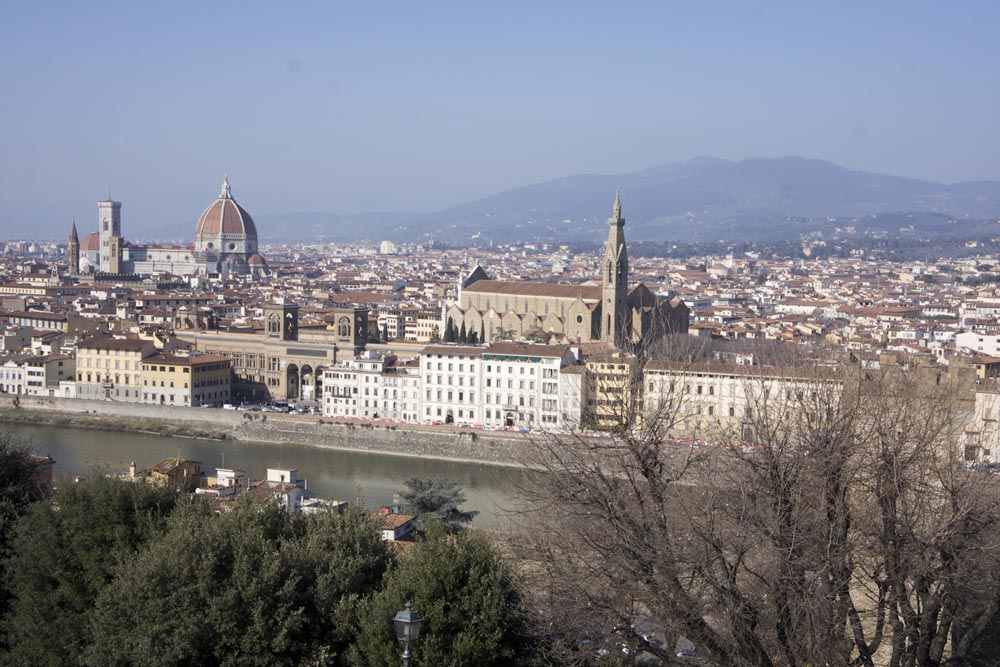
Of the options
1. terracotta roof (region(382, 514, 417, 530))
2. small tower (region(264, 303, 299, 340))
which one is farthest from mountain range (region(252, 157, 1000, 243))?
terracotta roof (region(382, 514, 417, 530))

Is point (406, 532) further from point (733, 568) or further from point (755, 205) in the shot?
point (755, 205)

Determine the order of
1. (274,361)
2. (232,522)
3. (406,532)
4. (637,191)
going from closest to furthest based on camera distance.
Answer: (232,522) < (406,532) < (274,361) < (637,191)

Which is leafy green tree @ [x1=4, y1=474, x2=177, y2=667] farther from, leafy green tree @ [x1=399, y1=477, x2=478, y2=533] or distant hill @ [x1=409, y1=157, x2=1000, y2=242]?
distant hill @ [x1=409, y1=157, x2=1000, y2=242]

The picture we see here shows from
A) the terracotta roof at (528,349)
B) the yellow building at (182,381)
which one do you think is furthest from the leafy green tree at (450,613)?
the yellow building at (182,381)

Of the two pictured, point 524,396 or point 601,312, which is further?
point 601,312

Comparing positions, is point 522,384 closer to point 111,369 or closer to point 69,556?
point 111,369

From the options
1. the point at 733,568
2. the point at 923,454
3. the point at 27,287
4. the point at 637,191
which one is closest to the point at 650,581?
the point at 733,568

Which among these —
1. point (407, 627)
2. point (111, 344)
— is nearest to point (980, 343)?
point (111, 344)
